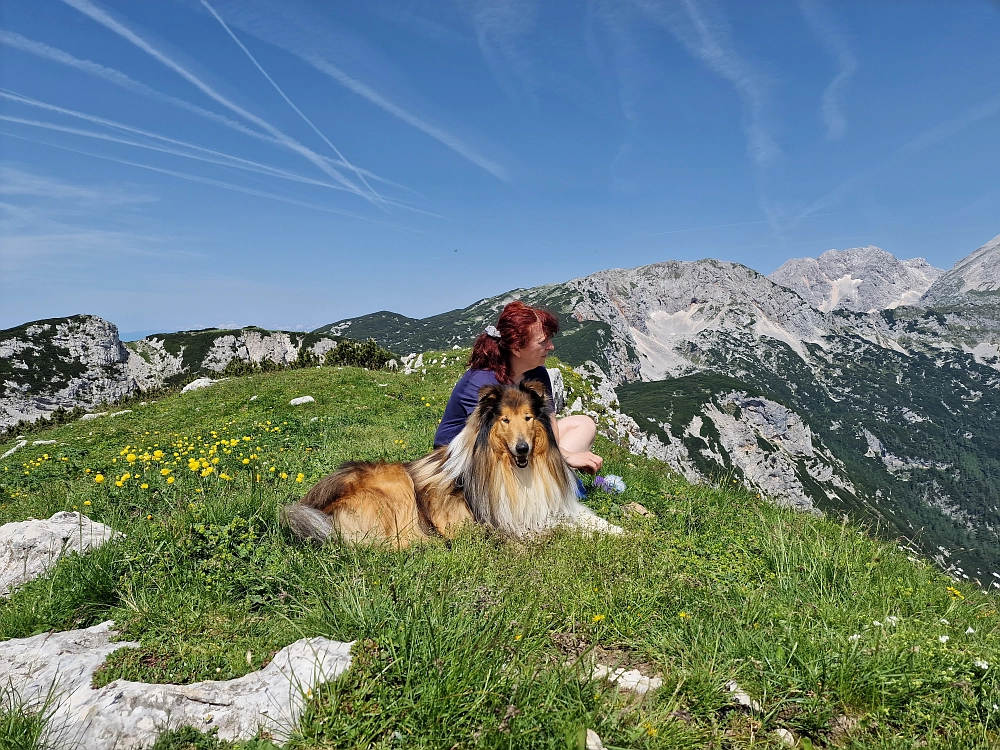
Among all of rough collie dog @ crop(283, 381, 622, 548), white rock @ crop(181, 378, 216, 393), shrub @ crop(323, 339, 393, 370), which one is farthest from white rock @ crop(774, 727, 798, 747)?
shrub @ crop(323, 339, 393, 370)

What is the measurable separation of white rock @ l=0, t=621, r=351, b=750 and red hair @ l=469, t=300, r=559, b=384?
4485 millimetres

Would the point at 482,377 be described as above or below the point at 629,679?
above

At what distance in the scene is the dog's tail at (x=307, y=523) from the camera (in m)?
5.10

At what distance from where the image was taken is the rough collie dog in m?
5.67

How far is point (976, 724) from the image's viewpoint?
2.99 meters

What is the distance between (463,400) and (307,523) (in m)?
2.60

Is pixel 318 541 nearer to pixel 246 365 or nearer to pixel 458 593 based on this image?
pixel 458 593

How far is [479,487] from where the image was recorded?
601cm

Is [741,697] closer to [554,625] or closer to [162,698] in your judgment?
[554,625]

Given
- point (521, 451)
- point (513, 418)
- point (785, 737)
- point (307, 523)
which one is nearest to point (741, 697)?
point (785, 737)

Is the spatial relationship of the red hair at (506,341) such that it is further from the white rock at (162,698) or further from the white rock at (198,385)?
the white rock at (198,385)

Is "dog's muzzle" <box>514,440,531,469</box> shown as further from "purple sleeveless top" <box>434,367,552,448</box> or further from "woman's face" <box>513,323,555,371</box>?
"woman's face" <box>513,323,555,371</box>

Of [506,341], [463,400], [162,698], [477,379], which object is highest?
[506,341]

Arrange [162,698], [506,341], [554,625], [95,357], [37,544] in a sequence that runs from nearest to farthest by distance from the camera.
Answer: [162,698] → [554,625] → [37,544] → [506,341] → [95,357]
